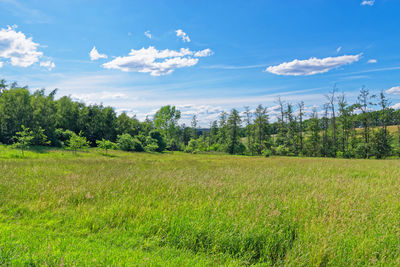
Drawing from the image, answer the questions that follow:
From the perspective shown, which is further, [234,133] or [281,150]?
[234,133]

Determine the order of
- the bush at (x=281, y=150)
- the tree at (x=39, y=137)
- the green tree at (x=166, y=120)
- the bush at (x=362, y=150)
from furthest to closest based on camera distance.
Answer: the green tree at (x=166, y=120), the bush at (x=281, y=150), the bush at (x=362, y=150), the tree at (x=39, y=137)

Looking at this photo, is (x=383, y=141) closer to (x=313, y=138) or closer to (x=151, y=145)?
(x=313, y=138)

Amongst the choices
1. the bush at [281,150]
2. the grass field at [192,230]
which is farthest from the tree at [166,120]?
the grass field at [192,230]

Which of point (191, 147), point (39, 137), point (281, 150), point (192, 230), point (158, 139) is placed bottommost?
point (281, 150)

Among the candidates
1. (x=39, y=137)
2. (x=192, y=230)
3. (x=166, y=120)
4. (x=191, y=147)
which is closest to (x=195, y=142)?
(x=191, y=147)

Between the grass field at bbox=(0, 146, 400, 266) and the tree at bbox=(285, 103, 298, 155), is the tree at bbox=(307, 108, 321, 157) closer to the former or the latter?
the tree at bbox=(285, 103, 298, 155)

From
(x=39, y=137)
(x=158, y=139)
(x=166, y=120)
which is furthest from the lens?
(x=166, y=120)

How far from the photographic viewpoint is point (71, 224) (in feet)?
13.3

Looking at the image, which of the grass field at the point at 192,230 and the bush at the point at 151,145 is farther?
the bush at the point at 151,145

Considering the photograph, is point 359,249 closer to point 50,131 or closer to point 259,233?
point 259,233

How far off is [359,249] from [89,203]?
226 inches

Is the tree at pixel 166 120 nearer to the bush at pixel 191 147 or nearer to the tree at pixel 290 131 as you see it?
the bush at pixel 191 147

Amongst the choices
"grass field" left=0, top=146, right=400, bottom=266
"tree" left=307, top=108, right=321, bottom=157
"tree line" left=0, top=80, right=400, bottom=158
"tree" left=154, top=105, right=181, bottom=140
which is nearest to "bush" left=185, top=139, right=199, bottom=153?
"tree line" left=0, top=80, right=400, bottom=158

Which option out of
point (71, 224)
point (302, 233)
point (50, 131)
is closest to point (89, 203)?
point (71, 224)
